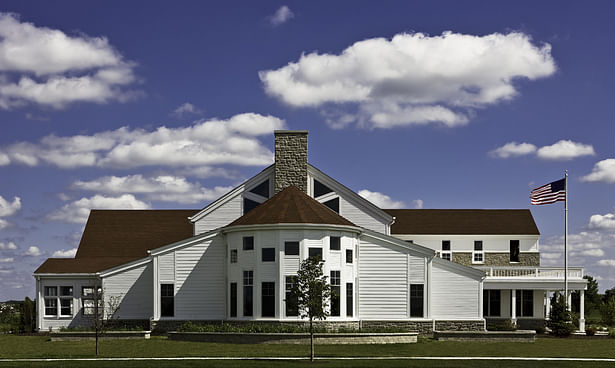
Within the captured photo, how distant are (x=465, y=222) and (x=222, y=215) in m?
18.7

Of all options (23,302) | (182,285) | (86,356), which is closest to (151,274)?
(182,285)

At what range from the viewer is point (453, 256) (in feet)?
179

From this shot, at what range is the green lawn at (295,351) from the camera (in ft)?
91.2

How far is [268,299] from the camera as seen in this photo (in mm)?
39281

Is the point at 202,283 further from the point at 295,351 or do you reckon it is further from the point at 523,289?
the point at 523,289

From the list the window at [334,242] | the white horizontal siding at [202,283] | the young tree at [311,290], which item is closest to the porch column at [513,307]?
the window at [334,242]

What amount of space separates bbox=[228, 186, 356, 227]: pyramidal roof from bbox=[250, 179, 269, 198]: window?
11.6 feet

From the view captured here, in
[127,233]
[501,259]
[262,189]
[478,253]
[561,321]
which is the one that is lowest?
[561,321]

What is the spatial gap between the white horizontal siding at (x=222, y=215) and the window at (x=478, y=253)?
58.6 feet

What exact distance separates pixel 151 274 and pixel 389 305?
13.7 m

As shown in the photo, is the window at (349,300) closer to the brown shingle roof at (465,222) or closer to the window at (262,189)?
the window at (262,189)

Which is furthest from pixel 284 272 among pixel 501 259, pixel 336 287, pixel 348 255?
pixel 501 259

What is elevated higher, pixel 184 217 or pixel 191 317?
pixel 184 217

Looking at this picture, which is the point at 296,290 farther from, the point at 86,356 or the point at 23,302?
the point at 23,302
